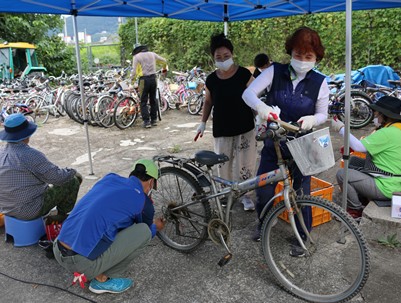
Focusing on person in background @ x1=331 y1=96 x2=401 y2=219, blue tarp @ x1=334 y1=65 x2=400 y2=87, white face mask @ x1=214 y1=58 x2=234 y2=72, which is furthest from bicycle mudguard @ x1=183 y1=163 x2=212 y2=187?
blue tarp @ x1=334 y1=65 x2=400 y2=87

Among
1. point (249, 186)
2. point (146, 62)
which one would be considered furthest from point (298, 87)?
point (146, 62)

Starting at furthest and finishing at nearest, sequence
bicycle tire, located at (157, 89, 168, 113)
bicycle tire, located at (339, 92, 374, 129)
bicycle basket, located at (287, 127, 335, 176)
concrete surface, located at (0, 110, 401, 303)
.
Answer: bicycle tire, located at (157, 89, 168, 113)
bicycle tire, located at (339, 92, 374, 129)
concrete surface, located at (0, 110, 401, 303)
bicycle basket, located at (287, 127, 335, 176)

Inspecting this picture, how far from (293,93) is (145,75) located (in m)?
6.11

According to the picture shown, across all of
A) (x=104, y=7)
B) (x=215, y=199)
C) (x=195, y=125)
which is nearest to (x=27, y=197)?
(x=215, y=199)

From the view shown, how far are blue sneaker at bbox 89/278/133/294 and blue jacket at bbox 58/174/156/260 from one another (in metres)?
0.31

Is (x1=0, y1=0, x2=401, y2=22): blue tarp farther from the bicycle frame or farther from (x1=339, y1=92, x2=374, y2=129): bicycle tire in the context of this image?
the bicycle frame

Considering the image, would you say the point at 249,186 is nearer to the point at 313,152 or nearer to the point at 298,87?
the point at 313,152

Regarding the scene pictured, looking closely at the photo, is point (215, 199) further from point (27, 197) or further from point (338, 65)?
point (338, 65)

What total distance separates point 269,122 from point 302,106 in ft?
1.25

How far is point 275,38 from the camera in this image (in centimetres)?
1341

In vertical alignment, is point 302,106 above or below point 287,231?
above

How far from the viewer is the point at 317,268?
118 inches

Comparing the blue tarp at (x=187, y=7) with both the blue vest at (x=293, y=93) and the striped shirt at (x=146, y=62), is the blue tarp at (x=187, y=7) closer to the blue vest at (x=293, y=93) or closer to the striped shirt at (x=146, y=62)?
the striped shirt at (x=146, y=62)

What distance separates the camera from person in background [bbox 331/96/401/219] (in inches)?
129
